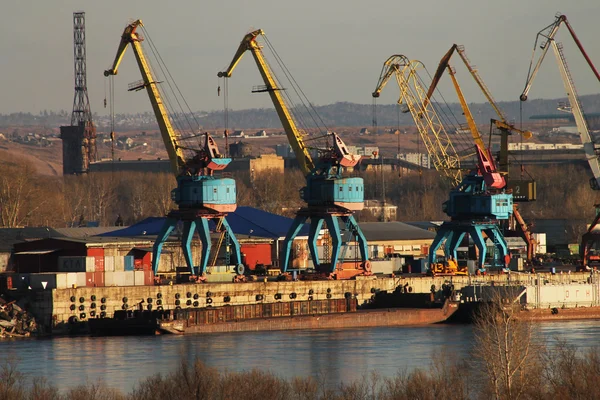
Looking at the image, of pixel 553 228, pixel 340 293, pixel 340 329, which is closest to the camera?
pixel 340 329

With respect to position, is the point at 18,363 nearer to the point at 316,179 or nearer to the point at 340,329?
the point at 340,329

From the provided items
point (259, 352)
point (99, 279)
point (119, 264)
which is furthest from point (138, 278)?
point (259, 352)

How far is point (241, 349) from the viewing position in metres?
79.7

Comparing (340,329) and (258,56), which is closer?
(340,329)

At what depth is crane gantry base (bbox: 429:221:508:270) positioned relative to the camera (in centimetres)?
11719

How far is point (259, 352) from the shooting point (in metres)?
78.2

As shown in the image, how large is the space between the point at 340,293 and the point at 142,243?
16.4 meters

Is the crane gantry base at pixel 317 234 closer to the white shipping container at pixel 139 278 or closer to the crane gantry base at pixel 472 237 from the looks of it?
the crane gantry base at pixel 472 237

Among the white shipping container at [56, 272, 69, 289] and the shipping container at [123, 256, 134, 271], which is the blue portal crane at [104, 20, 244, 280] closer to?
the shipping container at [123, 256, 134, 271]

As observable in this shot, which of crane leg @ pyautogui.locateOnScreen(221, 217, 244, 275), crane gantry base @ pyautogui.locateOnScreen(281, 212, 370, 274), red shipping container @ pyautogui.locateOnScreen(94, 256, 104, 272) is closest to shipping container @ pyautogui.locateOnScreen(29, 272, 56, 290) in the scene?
red shipping container @ pyautogui.locateOnScreen(94, 256, 104, 272)

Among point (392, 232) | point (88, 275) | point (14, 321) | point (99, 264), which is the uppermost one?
point (392, 232)

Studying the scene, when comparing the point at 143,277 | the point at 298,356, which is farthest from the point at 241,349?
the point at 143,277

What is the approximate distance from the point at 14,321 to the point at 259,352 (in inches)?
657

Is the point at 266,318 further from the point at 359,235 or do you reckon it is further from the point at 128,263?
the point at 359,235
